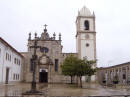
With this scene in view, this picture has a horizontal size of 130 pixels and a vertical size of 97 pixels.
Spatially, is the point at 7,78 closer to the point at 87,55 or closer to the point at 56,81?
the point at 56,81

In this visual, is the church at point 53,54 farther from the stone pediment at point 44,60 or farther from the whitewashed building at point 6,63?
the whitewashed building at point 6,63

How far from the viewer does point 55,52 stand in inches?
1620

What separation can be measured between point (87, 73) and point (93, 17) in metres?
20.4

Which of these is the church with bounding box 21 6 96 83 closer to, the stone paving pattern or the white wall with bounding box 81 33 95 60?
the white wall with bounding box 81 33 95 60

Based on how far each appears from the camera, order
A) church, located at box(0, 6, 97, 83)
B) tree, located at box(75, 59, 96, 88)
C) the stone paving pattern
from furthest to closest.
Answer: church, located at box(0, 6, 97, 83) < tree, located at box(75, 59, 96, 88) < the stone paving pattern

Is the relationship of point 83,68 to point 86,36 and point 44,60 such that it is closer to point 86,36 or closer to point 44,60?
point 86,36

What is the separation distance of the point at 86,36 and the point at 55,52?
25.4 ft

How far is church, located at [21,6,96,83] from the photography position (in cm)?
3991

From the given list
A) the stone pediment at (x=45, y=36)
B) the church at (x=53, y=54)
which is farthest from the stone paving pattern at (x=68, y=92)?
the stone pediment at (x=45, y=36)

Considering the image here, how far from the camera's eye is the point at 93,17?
4206 cm

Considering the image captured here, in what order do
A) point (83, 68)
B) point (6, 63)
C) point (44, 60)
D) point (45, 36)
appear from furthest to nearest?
point (45, 36)
point (44, 60)
point (6, 63)
point (83, 68)

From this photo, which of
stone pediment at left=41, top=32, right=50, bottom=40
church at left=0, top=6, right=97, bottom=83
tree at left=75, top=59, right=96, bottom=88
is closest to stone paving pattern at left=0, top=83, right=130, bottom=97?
tree at left=75, top=59, right=96, bottom=88

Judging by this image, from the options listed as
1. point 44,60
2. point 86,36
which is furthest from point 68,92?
point 86,36

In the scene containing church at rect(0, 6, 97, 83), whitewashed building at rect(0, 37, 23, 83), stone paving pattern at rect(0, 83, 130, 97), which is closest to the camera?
stone paving pattern at rect(0, 83, 130, 97)
